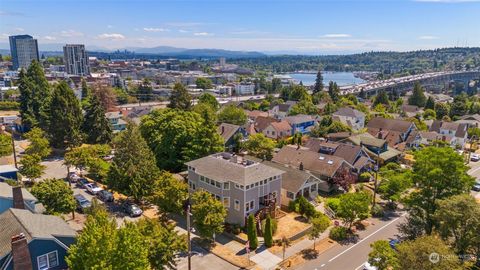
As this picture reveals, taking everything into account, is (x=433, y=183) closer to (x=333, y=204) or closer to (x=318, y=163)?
(x=333, y=204)

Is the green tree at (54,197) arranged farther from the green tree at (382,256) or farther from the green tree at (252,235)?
the green tree at (382,256)

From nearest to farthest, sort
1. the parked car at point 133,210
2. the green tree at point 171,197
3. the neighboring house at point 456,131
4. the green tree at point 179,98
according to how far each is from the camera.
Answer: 1. the green tree at point 171,197
2. the parked car at point 133,210
3. the neighboring house at point 456,131
4. the green tree at point 179,98

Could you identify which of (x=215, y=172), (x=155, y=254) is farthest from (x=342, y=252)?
(x=155, y=254)

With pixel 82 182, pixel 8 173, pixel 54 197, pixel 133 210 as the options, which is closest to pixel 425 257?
pixel 133 210

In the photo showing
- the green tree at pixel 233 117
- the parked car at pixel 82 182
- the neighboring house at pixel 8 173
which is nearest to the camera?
the neighboring house at pixel 8 173

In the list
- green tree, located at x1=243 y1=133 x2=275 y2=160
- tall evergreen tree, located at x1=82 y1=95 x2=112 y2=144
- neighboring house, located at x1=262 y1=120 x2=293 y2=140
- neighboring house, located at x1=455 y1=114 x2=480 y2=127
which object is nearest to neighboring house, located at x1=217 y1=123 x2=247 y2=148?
green tree, located at x1=243 y1=133 x2=275 y2=160

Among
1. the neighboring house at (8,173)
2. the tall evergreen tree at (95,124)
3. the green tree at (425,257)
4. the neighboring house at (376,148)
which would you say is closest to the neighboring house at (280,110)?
the neighboring house at (376,148)

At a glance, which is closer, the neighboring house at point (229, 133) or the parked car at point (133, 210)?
the parked car at point (133, 210)
